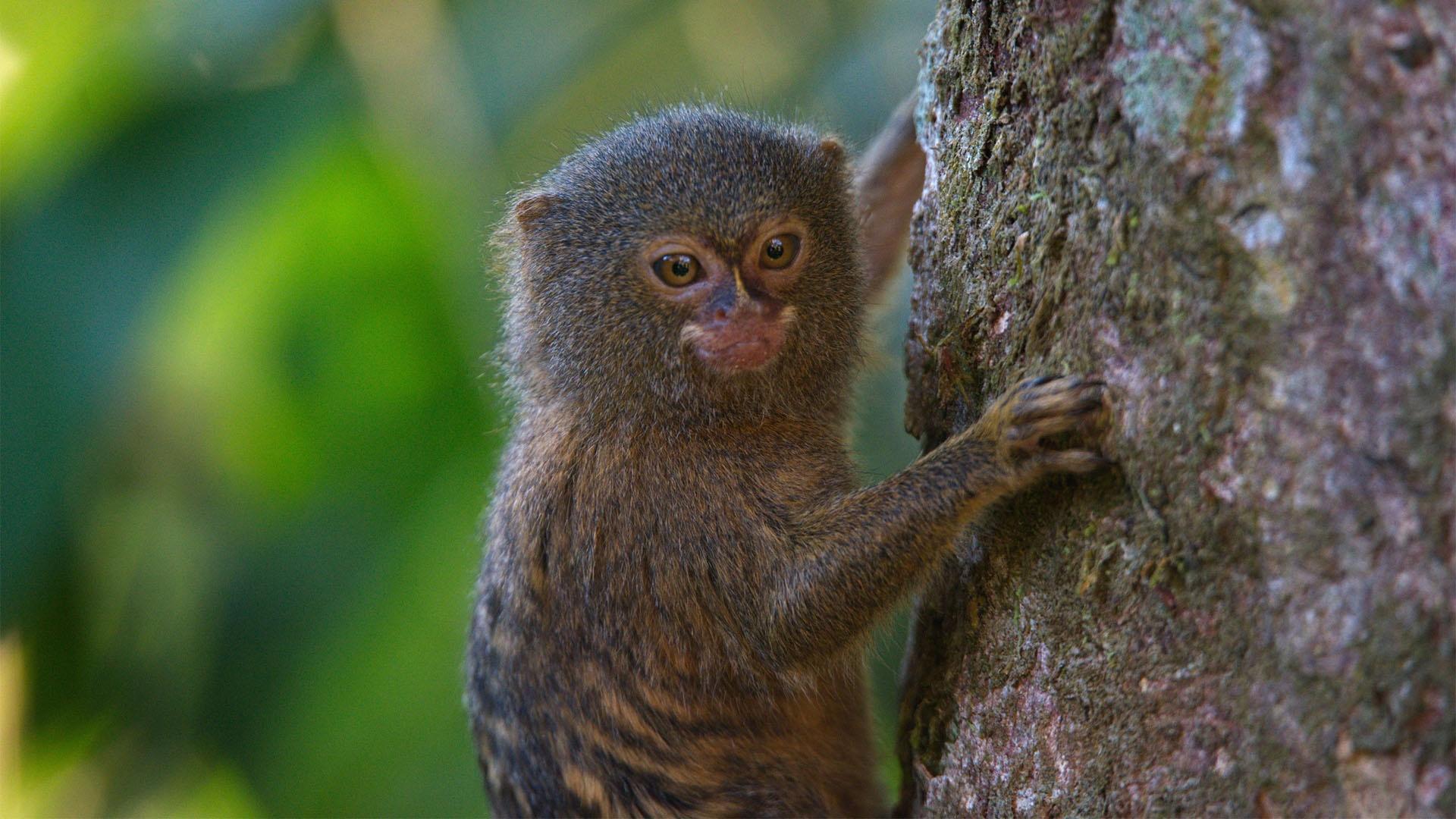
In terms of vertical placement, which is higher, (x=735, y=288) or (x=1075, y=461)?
(x=735, y=288)

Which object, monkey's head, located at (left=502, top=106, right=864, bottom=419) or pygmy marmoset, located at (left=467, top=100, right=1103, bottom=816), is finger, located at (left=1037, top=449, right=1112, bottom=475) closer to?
pygmy marmoset, located at (left=467, top=100, right=1103, bottom=816)

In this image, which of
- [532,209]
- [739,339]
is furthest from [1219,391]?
[532,209]

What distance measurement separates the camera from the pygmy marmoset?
9.23ft

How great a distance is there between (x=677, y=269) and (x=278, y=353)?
235cm

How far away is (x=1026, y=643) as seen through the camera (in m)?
2.24

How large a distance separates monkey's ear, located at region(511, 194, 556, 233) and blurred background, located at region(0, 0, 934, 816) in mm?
485

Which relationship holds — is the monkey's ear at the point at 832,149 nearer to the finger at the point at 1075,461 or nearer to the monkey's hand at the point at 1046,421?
the monkey's hand at the point at 1046,421

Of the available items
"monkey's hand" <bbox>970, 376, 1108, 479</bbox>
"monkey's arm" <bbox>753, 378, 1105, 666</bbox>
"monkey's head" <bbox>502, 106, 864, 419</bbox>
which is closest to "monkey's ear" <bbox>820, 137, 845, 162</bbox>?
"monkey's head" <bbox>502, 106, 864, 419</bbox>

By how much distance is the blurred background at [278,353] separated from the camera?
13.1 ft

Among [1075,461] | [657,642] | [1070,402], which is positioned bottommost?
[657,642]

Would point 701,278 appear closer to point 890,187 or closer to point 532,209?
point 532,209

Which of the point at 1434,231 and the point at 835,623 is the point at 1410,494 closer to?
the point at 1434,231

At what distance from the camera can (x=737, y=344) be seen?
9.36 ft

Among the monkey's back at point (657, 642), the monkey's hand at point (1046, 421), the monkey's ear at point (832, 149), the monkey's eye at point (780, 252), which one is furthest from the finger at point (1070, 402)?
the monkey's ear at point (832, 149)
